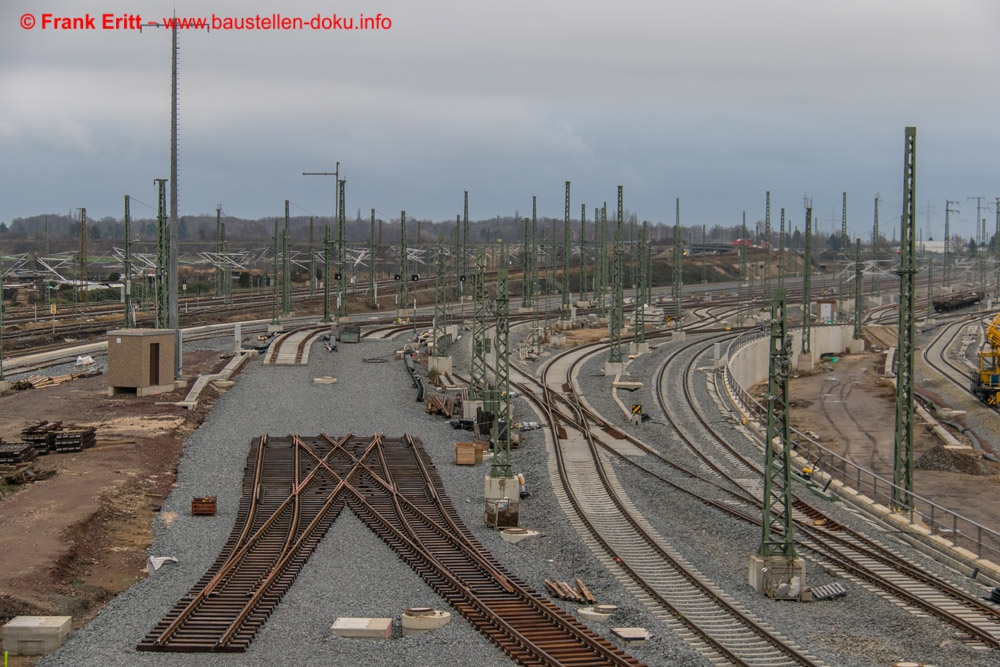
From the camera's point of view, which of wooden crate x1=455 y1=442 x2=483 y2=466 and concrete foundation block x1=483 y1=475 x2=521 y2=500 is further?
wooden crate x1=455 y1=442 x2=483 y2=466

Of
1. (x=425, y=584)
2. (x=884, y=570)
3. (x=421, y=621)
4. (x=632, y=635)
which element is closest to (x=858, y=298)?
(x=884, y=570)

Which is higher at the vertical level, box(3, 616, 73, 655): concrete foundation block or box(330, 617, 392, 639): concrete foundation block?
box(3, 616, 73, 655): concrete foundation block

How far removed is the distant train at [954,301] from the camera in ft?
346

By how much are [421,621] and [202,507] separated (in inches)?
389

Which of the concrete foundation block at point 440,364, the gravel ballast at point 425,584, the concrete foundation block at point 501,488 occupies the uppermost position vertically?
the concrete foundation block at point 440,364

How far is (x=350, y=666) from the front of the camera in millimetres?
14805

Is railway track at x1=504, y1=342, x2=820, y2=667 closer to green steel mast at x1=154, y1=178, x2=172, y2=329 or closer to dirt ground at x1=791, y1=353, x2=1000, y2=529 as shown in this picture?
dirt ground at x1=791, y1=353, x2=1000, y2=529

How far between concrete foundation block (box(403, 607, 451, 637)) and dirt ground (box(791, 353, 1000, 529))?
19.5 meters

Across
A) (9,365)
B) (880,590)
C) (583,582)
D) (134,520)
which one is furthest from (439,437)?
(9,365)

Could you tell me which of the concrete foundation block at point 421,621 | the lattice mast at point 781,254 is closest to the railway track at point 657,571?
the concrete foundation block at point 421,621

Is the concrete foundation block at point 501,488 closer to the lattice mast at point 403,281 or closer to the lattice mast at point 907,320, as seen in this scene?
the lattice mast at point 907,320

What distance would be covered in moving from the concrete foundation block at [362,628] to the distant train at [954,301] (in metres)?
96.5

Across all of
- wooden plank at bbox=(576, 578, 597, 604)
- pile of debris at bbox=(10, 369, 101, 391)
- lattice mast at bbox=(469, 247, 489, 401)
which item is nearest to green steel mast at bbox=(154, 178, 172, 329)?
pile of debris at bbox=(10, 369, 101, 391)

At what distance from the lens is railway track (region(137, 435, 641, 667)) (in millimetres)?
15672
